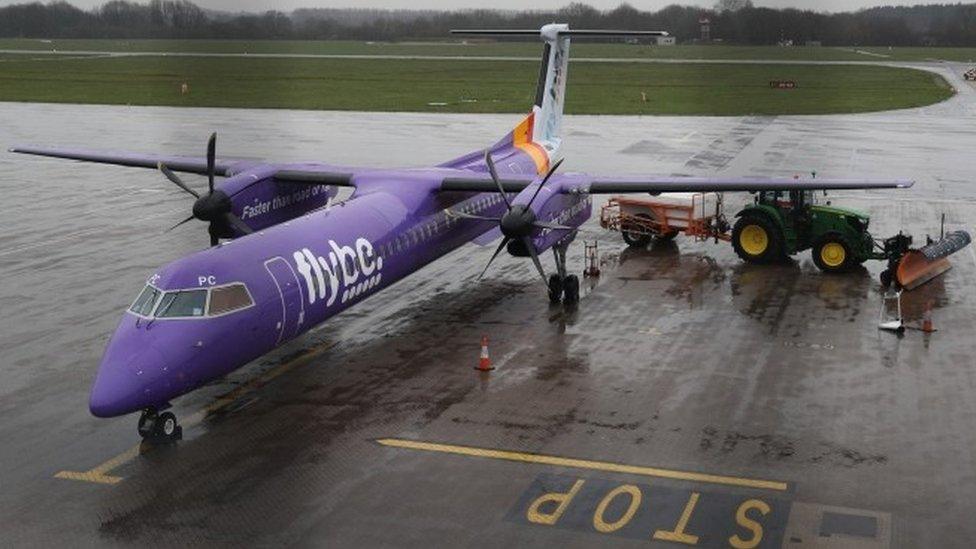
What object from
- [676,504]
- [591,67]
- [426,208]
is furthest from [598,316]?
[591,67]

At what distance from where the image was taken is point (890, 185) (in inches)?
997

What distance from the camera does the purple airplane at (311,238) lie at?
16.3 metres

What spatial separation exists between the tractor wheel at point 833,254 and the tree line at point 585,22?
5.63m

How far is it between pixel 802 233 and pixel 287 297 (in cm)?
1633

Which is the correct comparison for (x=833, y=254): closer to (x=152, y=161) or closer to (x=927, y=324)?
(x=927, y=324)

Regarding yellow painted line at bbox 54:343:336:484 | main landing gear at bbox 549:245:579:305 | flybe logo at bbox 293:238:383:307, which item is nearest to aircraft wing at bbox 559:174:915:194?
main landing gear at bbox 549:245:579:305

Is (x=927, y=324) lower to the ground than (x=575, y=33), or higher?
lower

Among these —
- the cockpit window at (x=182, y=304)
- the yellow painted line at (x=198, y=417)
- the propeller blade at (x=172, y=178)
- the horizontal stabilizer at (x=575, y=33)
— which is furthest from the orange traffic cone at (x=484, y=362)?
the horizontal stabilizer at (x=575, y=33)

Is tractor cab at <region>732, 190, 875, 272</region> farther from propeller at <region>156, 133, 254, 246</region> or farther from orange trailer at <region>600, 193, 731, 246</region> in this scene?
propeller at <region>156, 133, 254, 246</region>

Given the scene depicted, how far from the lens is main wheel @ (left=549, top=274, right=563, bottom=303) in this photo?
985 inches

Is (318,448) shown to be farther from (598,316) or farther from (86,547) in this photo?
(598,316)

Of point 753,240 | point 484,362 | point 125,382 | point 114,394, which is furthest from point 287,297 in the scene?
point 753,240

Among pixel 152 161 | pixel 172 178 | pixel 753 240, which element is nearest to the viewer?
pixel 172 178

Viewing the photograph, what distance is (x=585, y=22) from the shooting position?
76.6 m
